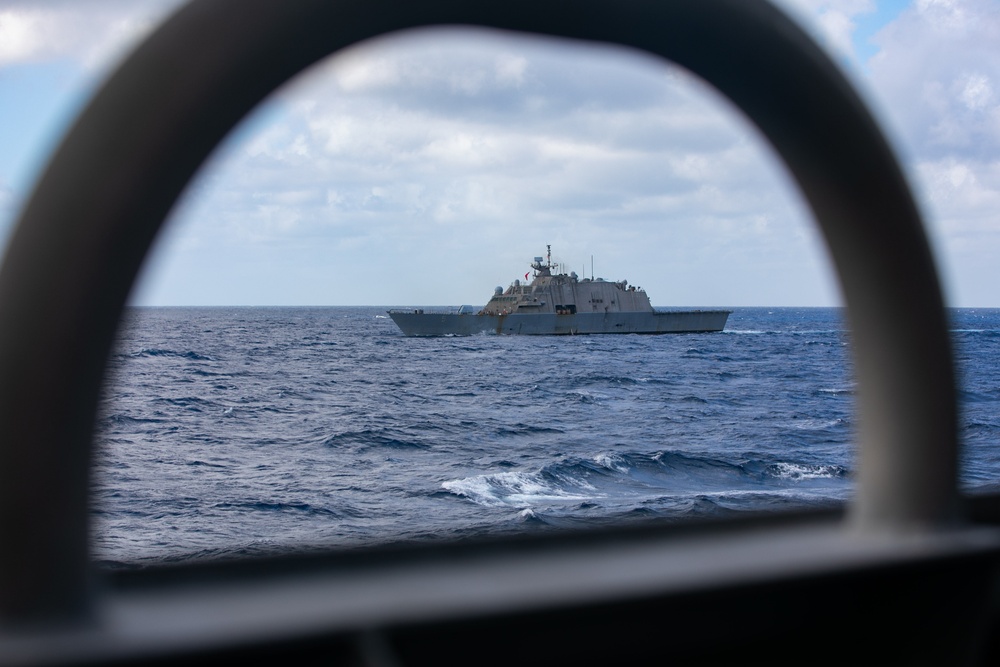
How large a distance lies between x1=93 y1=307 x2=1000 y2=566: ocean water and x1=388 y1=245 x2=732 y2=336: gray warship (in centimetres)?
1424

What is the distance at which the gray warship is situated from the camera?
51.6m

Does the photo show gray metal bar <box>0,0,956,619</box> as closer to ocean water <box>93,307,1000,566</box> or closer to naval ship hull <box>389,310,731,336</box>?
ocean water <box>93,307,1000,566</box>

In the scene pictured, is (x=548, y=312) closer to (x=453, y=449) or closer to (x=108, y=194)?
(x=453, y=449)

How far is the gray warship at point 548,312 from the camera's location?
5159 cm

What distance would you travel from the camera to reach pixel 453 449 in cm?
1672

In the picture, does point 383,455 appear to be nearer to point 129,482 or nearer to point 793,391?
point 129,482

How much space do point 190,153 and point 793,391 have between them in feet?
96.5

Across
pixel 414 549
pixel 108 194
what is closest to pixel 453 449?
pixel 414 549

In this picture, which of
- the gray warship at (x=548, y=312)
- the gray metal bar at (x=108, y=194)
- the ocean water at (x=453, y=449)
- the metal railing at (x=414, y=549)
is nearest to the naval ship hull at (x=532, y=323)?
the gray warship at (x=548, y=312)

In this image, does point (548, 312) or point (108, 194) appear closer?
point (108, 194)

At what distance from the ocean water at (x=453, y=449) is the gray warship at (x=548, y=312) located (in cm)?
1424

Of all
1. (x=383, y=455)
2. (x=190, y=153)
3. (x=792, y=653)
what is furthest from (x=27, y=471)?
(x=383, y=455)

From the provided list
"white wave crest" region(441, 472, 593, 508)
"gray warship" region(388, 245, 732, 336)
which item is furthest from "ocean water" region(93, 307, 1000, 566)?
"gray warship" region(388, 245, 732, 336)

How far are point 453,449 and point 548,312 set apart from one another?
35071 mm
